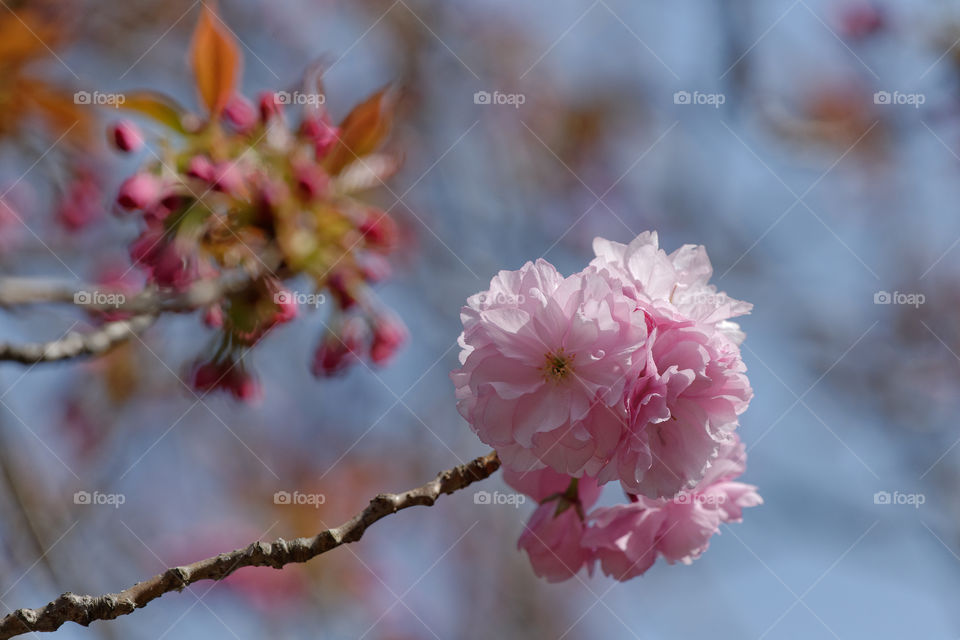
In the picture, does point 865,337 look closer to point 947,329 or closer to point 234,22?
point 947,329

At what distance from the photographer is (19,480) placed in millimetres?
2477

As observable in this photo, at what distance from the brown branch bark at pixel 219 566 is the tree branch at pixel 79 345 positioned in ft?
2.27

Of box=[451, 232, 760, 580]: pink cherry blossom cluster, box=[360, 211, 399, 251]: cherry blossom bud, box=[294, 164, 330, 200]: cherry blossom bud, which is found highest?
box=[294, 164, 330, 200]: cherry blossom bud

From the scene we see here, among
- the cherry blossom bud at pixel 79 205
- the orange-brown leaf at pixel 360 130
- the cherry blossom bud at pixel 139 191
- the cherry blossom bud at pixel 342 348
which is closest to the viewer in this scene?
the cherry blossom bud at pixel 139 191

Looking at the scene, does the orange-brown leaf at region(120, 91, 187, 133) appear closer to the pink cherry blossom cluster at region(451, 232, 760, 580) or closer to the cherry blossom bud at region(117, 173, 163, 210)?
the cherry blossom bud at region(117, 173, 163, 210)

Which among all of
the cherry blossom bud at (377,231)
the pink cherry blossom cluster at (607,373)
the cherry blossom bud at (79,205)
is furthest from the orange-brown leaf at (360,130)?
the cherry blossom bud at (79,205)

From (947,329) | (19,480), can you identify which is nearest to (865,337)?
(947,329)

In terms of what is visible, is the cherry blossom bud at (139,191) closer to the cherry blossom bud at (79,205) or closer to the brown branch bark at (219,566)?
the brown branch bark at (219,566)

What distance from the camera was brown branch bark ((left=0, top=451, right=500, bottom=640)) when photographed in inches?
38.3

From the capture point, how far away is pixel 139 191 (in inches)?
66.6

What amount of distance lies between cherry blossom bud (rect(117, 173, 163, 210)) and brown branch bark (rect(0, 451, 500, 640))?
3.03 feet

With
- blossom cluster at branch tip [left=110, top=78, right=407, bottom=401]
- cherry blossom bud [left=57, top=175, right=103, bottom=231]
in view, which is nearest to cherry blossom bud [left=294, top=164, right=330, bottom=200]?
blossom cluster at branch tip [left=110, top=78, right=407, bottom=401]

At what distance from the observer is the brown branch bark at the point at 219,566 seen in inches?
38.3

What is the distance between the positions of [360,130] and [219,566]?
4.00 feet
